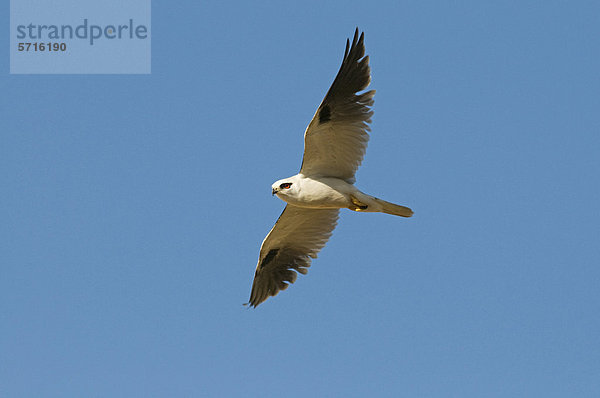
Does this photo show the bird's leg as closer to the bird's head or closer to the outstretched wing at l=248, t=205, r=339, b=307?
the bird's head

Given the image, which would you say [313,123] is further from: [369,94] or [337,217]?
[337,217]

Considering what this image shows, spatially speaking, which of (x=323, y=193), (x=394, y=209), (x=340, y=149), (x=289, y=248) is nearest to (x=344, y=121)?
(x=340, y=149)

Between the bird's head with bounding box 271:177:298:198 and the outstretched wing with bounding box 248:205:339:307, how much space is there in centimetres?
153

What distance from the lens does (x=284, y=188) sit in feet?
47.0

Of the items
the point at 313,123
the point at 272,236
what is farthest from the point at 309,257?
the point at 313,123

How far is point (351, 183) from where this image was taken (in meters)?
14.6

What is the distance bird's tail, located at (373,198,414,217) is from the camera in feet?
46.3

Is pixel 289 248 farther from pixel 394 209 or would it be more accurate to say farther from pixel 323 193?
pixel 394 209

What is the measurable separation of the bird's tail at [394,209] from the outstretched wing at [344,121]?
922mm

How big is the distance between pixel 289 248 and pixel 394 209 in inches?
118

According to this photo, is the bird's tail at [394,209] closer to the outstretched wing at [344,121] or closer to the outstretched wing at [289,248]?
the outstretched wing at [344,121]

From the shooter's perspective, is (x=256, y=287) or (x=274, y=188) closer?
(x=274, y=188)

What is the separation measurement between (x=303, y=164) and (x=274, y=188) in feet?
2.24

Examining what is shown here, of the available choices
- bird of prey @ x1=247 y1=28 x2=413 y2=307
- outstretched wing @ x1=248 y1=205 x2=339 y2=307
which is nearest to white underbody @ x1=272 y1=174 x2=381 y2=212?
bird of prey @ x1=247 y1=28 x2=413 y2=307
